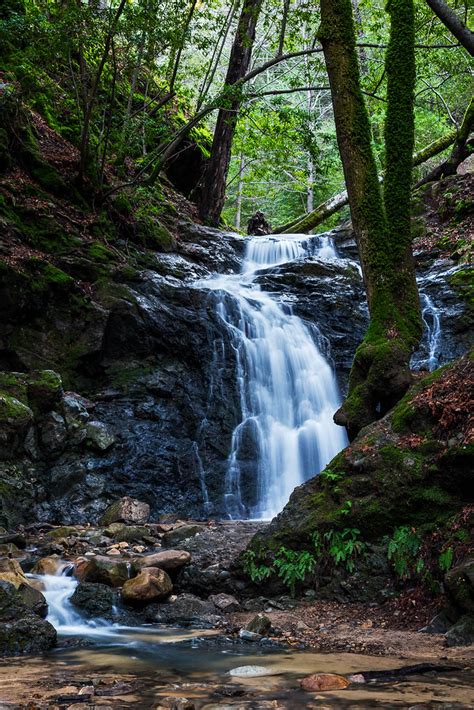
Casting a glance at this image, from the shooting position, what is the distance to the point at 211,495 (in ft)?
32.4

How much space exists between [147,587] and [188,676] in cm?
191

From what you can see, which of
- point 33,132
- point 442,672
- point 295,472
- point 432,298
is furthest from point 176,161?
point 442,672

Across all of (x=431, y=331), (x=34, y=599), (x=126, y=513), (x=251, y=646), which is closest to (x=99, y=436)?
(x=126, y=513)

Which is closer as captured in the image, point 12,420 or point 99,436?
point 12,420

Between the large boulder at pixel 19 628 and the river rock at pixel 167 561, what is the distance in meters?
1.48

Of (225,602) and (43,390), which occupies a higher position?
(43,390)

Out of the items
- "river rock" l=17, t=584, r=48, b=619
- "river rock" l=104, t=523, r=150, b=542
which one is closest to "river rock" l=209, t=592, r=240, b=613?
"river rock" l=17, t=584, r=48, b=619

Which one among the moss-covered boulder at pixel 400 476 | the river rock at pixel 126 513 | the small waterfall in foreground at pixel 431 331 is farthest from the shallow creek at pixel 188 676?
the small waterfall in foreground at pixel 431 331

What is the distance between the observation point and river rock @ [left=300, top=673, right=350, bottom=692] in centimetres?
297

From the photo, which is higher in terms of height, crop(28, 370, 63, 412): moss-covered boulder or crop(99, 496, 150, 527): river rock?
crop(28, 370, 63, 412): moss-covered boulder

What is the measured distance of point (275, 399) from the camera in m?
11.4

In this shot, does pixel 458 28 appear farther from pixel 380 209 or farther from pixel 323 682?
pixel 323 682

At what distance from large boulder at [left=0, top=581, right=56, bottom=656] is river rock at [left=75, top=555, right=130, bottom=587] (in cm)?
122

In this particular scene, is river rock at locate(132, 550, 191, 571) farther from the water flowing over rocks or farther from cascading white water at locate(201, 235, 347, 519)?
cascading white water at locate(201, 235, 347, 519)
